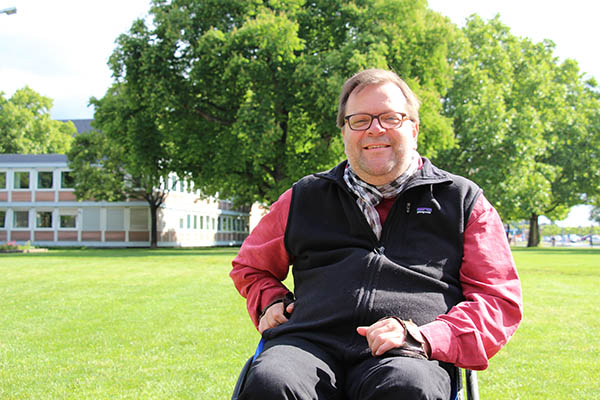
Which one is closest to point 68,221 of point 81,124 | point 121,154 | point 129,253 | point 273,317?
point 129,253

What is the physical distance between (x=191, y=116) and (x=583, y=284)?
18.7 meters

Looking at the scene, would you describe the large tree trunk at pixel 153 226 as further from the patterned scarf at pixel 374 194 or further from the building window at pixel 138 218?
the patterned scarf at pixel 374 194

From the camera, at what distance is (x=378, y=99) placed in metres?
2.77

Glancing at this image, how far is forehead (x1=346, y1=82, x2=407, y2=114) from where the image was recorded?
9.09 feet

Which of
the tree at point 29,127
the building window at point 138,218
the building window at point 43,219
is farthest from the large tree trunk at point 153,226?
the tree at point 29,127

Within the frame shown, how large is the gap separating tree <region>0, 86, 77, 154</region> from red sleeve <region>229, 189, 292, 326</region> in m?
64.9

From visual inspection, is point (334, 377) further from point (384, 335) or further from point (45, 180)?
point (45, 180)

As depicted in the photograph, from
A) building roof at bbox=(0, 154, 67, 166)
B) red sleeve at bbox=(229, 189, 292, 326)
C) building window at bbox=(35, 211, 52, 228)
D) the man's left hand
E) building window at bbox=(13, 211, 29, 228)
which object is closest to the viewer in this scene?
the man's left hand

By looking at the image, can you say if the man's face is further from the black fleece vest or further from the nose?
the black fleece vest

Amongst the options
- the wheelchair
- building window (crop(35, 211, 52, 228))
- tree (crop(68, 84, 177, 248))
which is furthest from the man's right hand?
building window (crop(35, 211, 52, 228))

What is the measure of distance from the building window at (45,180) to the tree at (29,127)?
44.6ft

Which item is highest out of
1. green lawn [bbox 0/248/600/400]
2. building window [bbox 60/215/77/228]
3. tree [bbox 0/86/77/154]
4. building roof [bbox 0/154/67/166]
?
tree [bbox 0/86/77/154]

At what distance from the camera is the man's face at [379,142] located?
9.03 feet

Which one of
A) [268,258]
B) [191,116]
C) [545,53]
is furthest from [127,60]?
[545,53]
